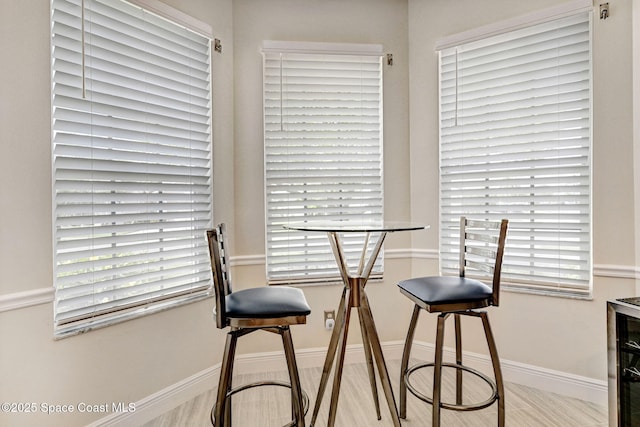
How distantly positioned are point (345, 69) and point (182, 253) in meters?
1.71

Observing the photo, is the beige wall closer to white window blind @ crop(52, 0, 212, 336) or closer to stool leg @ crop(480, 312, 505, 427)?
white window blind @ crop(52, 0, 212, 336)

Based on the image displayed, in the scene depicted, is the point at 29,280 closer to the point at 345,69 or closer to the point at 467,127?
the point at 345,69

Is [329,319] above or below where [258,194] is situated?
below

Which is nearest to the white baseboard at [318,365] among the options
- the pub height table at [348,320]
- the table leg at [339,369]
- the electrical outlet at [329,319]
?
the electrical outlet at [329,319]

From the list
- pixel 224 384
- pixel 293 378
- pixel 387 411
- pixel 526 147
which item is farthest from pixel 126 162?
pixel 526 147

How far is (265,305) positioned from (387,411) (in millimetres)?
1101

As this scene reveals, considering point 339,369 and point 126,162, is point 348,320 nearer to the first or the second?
point 339,369

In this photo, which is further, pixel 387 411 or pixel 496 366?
pixel 387 411

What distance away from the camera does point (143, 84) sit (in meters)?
2.12

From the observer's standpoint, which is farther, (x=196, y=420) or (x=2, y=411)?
(x=196, y=420)

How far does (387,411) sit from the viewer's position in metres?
2.18

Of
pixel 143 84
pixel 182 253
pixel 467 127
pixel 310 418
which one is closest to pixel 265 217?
pixel 182 253

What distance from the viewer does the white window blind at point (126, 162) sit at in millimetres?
1771

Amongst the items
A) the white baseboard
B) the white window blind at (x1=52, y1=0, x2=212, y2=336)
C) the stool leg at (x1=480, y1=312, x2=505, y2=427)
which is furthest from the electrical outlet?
the stool leg at (x1=480, y1=312, x2=505, y2=427)
